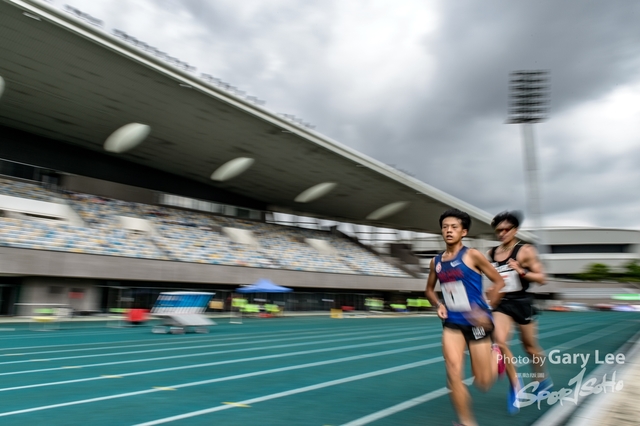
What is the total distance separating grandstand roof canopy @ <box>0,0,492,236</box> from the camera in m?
18.1

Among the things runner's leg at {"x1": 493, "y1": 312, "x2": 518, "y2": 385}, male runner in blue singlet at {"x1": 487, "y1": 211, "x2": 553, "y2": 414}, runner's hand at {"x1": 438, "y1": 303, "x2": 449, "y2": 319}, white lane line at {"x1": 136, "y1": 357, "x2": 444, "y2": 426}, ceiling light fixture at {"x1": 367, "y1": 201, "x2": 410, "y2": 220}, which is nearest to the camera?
runner's hand at {"x1": 438, "y1": 303, "x2": 449, "y2": 319}

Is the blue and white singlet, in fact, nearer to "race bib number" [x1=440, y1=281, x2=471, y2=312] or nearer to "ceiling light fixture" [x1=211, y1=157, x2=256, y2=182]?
"race bib number" [x1=440, y1=281, x2=471, y2=312]

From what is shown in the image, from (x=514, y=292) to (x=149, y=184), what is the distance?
91.0 feet

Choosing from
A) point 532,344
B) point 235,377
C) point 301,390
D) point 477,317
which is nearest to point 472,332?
point 477,317

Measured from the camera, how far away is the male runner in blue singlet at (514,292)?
4.39 metres

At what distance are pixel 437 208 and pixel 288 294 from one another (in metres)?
14.8

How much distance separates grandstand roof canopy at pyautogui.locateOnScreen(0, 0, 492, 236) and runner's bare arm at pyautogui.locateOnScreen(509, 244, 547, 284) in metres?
17.6

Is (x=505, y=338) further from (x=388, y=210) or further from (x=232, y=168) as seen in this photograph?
(x=388, y=210)

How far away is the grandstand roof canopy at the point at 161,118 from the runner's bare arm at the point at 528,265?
17567 mm

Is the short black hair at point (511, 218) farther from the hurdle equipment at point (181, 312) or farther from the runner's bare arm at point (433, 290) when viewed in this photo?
the hurdle equipment at point (181, 312)

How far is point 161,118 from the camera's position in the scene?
2373 cm

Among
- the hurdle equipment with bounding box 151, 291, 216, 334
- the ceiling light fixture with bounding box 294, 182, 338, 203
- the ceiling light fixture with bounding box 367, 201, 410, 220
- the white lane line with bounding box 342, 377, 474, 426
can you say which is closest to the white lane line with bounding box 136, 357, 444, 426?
the white lane line with bounding box 342, 377, 474, 426

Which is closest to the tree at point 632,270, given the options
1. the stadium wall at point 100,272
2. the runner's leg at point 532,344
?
the stadium wall at point 100,272

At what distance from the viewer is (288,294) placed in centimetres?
3036
